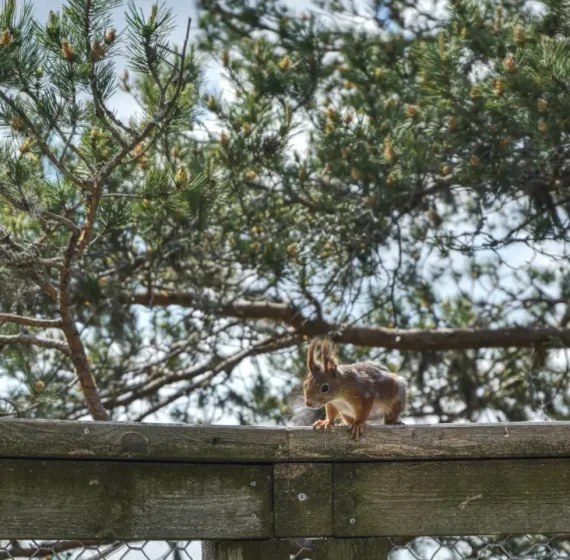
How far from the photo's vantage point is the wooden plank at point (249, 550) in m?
1.53

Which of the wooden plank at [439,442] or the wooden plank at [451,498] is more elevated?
the wooden plank at [439,442]

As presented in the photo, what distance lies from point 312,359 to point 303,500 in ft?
2.86

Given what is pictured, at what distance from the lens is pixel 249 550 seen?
1526 mm

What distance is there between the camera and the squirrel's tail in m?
2.92

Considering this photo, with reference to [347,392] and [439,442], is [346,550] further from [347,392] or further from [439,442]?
[347,392]

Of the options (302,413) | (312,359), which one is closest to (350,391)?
(312,359)

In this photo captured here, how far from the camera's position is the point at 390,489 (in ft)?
5.21

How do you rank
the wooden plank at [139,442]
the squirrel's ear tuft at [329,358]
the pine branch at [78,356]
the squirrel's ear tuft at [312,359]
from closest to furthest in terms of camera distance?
the wooden plank at [139,442] → the squirrel's ear tuft at [312,359] → the squirrel's ear tuft at [329,358] → the pine branch at [78,356]

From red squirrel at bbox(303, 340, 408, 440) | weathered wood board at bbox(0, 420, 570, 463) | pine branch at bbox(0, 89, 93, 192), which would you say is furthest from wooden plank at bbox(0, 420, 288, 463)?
pine branch at bbox(0, 89, 93, 192)

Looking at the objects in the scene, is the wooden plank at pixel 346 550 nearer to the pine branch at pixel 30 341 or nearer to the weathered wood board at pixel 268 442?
the weathered wood board at pixel 268 442

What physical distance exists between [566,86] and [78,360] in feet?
6.60

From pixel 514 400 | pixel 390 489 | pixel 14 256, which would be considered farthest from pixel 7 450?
pixel 514 400

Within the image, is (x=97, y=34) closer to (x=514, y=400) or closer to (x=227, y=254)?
(x=227, y=254)

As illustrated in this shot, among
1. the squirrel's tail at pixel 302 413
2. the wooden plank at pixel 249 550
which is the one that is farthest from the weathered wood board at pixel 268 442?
the squirrel's tail at pixel 302 413
